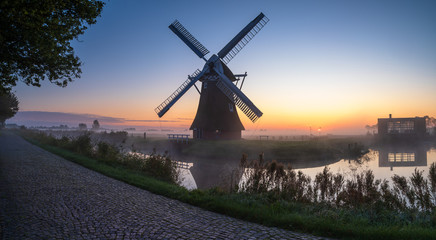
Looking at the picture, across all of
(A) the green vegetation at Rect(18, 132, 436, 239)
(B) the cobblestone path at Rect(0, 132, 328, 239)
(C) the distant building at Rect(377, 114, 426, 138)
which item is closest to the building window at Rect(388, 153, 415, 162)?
(C) the distant building at Rect(377, 114, 426, 138)

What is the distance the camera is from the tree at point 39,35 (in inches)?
269

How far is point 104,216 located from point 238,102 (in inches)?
871

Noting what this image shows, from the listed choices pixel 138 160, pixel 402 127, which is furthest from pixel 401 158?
pixel 138 160

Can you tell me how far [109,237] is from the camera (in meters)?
4.68

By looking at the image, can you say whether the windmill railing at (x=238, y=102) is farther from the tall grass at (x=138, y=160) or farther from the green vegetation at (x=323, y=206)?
the green vegetation at (x=323, y=206)

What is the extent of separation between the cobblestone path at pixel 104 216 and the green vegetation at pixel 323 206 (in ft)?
1.59

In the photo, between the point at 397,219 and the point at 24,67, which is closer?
the point at 397,219

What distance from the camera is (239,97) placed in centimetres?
2666

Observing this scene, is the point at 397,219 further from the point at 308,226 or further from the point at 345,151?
the point at 345,151

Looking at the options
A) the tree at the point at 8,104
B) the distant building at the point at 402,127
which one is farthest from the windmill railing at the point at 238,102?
the distant building at the point at 402,127

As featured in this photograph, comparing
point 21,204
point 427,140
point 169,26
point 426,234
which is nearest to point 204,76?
point 169,26

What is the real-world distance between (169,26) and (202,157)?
16.5 m

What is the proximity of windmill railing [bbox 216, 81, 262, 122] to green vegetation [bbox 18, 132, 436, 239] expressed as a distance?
51.3 feet

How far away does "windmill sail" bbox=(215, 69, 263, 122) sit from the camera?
2560 centimetres
